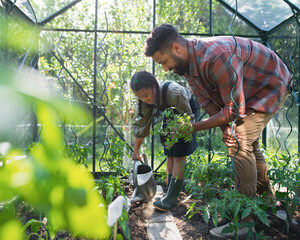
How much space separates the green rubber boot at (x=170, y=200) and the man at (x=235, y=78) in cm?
57

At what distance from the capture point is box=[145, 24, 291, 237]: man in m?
1.44

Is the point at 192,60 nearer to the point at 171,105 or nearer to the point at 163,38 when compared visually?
the point at 163,38

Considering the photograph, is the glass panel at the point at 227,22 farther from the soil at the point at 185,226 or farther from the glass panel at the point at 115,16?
the soil at the point at 185,226

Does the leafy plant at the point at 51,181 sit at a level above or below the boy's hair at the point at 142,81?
below

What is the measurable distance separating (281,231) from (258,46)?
118 centimetres

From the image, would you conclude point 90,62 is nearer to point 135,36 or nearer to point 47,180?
point 135,36

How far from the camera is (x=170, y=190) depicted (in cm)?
205

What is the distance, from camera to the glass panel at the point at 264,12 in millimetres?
2799

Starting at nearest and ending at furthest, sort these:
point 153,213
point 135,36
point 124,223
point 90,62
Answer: point 124,223 < point 153,213 < point 135,36 < point 90,62

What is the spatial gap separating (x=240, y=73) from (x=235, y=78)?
70 mm

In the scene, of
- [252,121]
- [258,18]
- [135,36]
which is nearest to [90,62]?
[135,36]

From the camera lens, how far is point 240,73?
1.45m

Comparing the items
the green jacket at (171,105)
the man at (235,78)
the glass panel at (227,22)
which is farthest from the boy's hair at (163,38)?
the glass panel at (227,22)

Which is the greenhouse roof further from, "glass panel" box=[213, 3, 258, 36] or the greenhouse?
"glass panel" box=[213, 3, 258, 36]
